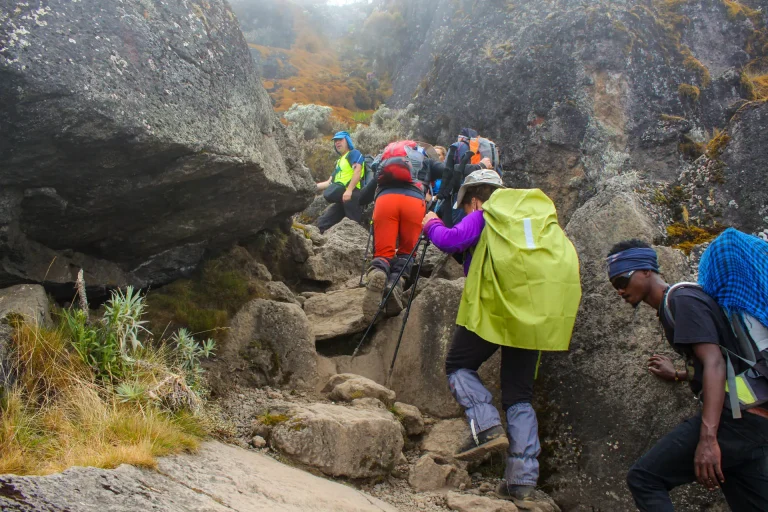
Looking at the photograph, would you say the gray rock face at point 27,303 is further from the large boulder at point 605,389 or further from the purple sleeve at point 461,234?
the large boulder at point 605,389

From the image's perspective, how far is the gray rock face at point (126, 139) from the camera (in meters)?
4.14

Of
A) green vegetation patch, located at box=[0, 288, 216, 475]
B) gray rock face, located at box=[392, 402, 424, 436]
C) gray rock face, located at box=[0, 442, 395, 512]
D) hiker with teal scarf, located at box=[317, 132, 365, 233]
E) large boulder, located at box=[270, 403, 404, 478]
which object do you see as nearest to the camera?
gray rock face, located at box=[0, 442, 395, 512]

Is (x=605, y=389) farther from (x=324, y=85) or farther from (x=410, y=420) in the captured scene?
(x=324, y=85)

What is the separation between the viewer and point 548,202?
17.2ft

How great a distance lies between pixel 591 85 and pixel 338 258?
5.53 metres

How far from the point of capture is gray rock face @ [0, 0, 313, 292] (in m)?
4.14

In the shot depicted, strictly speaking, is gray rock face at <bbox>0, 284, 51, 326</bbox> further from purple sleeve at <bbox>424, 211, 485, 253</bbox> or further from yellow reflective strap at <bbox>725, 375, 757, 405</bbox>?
yellow reflective strap at <bbox>725, 375, 757, 405</bbox>

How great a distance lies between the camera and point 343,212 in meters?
12.0

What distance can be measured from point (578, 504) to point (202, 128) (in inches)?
169

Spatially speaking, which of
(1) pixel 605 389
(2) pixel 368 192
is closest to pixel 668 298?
(1) pixel 605 389

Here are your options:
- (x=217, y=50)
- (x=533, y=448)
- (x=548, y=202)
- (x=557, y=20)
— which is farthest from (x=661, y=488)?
(x=557, y=20)

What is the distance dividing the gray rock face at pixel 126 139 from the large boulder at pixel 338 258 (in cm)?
219

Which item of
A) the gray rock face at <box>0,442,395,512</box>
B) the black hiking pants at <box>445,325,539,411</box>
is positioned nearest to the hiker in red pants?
the black hiking pants at <box>445,325,539,411</box>

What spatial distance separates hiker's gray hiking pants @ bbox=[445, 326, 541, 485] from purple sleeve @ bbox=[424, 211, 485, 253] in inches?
27.7
